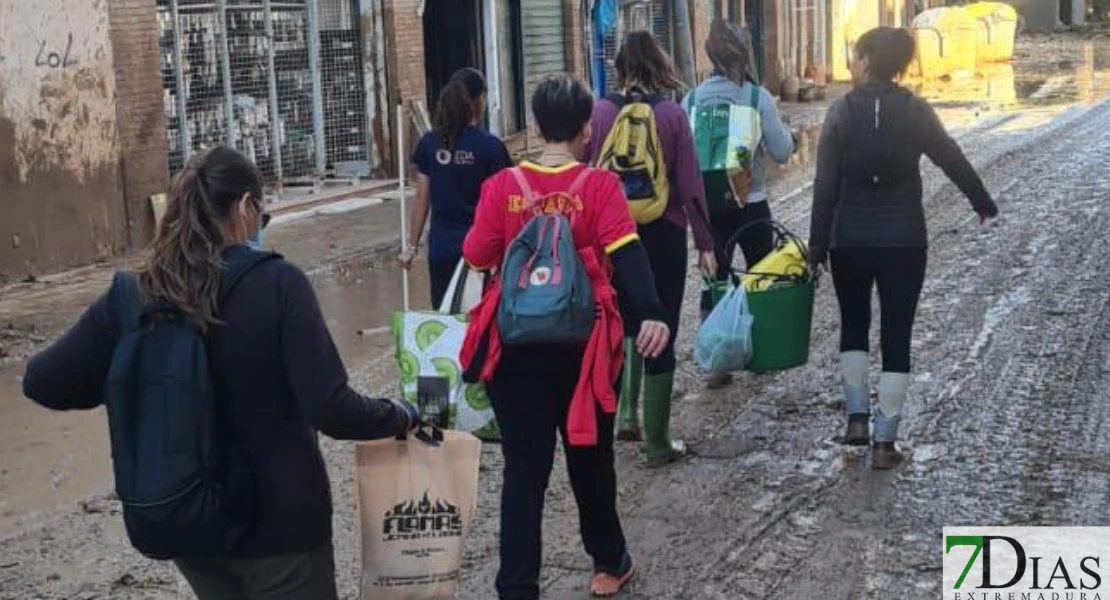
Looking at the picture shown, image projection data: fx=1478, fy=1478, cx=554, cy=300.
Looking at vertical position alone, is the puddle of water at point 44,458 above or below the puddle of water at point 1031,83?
below

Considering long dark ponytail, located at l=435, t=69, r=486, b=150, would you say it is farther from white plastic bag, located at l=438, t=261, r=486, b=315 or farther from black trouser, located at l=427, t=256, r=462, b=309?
white plastic bag, located at l=438, t=261, r=486, b=315

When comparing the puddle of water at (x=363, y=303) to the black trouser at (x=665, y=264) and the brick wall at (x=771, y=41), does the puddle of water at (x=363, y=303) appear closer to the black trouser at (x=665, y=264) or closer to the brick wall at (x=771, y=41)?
the black trouser at (x=665, y=264)

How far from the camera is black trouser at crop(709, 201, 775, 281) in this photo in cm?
757

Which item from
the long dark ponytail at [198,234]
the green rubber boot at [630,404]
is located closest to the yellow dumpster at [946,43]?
the green rubber boot at [630,404]

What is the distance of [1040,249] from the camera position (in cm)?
1111

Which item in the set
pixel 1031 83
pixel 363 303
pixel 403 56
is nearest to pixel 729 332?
pixel 363 303

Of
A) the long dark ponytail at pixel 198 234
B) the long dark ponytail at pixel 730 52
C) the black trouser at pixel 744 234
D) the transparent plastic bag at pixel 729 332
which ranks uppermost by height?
the long dark ponytail at pixel 730 52

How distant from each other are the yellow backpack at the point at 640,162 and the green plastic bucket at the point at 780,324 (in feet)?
2.15

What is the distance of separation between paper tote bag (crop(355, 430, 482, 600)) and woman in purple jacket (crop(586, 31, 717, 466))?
2.41 meters

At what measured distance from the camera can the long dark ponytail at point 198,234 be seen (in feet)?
10.4

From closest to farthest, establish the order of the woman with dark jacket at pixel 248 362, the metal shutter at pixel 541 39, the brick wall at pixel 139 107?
1. the woman with dark jacket at pixel 248 362
2. the brick wall at pixel 139 107
3. the metal shutter at pixel 541 39

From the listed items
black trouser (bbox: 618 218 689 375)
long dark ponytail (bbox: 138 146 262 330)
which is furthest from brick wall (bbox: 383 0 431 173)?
long dark ponytail (bbox: 138 146 262 330)

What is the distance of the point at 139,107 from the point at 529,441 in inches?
358

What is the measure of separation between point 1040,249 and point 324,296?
5.35 metres
